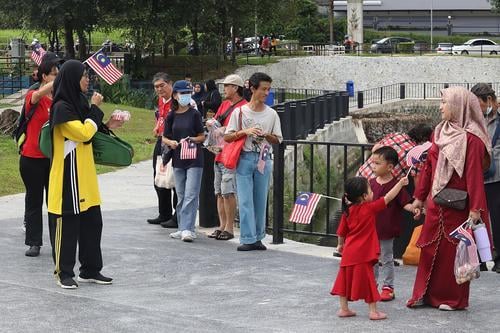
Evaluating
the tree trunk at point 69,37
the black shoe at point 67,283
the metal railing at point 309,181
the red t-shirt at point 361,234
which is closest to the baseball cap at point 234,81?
the metal railing at point 309,181

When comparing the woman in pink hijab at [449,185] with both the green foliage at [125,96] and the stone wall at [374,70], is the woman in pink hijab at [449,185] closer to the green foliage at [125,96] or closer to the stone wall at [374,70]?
the green foliage at [125,96]

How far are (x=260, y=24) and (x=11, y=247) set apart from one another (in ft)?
146

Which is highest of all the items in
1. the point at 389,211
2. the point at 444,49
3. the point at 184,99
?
the point at 184,99

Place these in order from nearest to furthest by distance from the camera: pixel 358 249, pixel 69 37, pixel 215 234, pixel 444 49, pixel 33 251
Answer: pixel 358 249
pixel 33 251
pixel 215 234
pixel 69 37
pixel 444 49

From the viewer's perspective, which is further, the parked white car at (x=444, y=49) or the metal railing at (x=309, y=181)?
the parked white car at (x=444, y=49)

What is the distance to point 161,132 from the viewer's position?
42.8ft

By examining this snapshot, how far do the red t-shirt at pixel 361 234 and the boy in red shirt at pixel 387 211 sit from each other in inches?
23.8

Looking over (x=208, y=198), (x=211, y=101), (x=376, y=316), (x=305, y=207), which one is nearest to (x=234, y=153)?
(x=305, y=207)

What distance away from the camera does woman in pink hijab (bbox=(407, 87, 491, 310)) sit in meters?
8.67

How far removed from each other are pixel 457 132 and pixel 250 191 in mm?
3391

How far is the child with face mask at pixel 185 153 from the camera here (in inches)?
480

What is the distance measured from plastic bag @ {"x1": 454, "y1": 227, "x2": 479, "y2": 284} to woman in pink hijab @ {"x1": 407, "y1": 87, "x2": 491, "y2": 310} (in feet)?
0.69

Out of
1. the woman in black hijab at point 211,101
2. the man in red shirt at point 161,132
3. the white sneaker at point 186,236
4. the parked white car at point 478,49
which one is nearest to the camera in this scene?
the white sneaker at point 186,236

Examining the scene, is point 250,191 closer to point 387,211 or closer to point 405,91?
point 387,211
